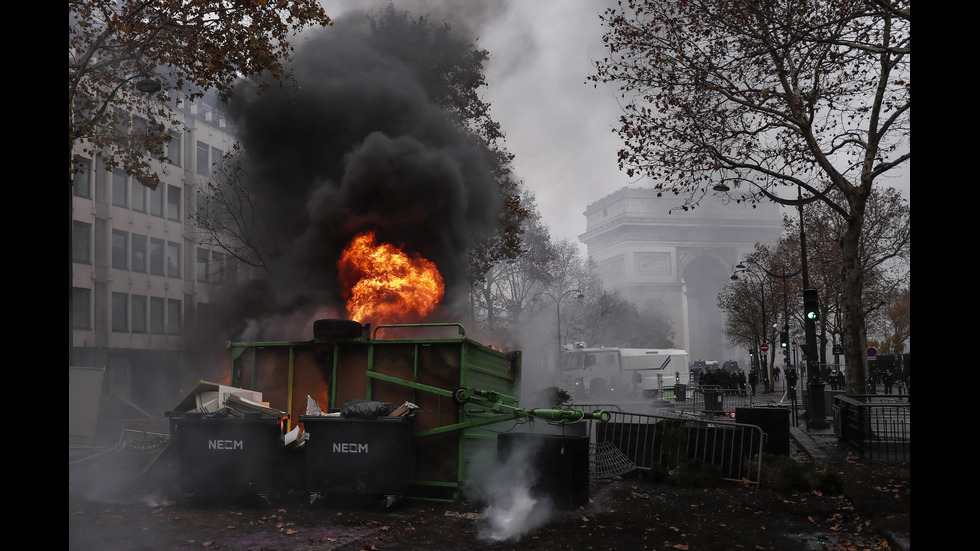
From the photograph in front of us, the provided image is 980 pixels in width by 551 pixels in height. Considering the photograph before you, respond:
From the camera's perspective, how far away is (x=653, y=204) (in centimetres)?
9900

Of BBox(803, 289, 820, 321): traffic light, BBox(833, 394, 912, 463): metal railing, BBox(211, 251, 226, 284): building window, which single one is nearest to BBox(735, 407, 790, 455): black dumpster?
BBox(833, 394, 912, 463): metal railing

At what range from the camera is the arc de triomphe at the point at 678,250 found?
95.8 metres

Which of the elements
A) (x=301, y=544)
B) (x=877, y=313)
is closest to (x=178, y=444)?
(x=301, y=544)

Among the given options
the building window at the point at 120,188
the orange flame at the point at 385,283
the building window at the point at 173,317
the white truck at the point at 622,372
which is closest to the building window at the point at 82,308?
the building window at the point at 120,188

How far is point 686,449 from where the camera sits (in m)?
11.5

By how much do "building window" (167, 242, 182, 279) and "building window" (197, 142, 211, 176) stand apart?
3843 mm

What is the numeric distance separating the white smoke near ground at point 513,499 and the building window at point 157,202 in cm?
3158

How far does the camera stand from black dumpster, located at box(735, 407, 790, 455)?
12.1 meters

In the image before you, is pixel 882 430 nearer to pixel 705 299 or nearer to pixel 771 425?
pixel 771 425

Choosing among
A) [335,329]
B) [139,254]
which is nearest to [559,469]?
[335,329]

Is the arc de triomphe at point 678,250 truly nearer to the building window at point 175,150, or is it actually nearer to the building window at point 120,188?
the building window at point 175,150

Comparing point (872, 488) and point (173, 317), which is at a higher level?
point (173, 317)

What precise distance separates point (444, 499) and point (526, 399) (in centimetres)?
1411

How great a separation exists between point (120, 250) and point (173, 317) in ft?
15.0
